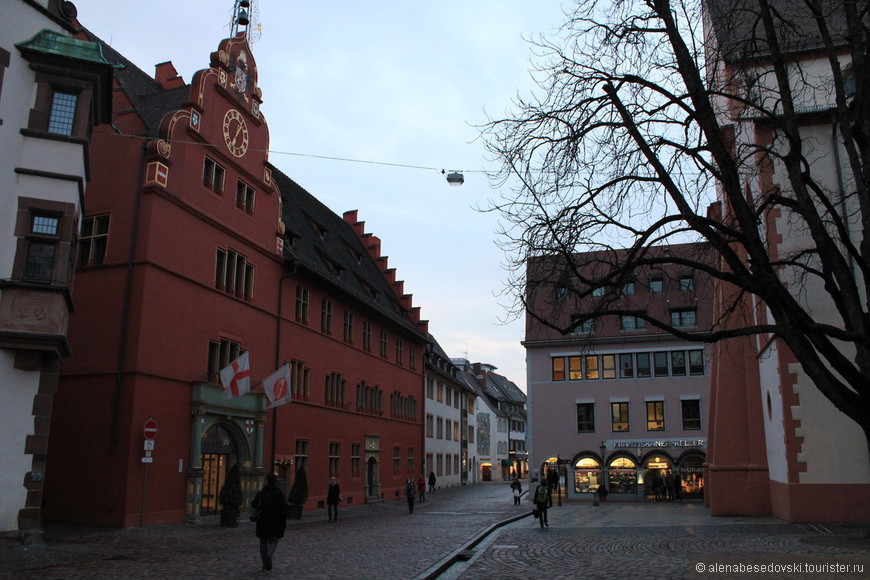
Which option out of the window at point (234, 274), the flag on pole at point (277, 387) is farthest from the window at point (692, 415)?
the window at point (234, 274)

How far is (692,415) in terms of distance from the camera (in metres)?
42.7

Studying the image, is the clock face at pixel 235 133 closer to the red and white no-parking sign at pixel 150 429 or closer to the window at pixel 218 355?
the window at pixel 218 355

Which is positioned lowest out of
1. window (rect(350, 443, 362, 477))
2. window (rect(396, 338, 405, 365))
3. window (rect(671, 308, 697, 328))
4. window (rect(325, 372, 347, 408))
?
window (rect(350, 443, 362, 477))

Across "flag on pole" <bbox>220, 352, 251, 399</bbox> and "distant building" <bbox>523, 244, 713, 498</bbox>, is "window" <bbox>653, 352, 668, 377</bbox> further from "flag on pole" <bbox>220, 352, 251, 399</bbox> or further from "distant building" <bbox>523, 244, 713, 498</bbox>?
"flag on pole" <bbox>220, 352, 251, 399</bbox>

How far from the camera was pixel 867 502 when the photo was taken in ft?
61.1

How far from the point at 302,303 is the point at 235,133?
7.85 metres

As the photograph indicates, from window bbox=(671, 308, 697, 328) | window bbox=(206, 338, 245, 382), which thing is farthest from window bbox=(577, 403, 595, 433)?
window bbox=(206, 338, 245, 382)

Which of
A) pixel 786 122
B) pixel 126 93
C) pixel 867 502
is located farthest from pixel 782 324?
pixel 126 93

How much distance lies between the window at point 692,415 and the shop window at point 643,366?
2549mm

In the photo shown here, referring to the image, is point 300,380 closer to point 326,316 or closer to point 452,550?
point 326,316

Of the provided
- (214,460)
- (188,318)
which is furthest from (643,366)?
(188,318)

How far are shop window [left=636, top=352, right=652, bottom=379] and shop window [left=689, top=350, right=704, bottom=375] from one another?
236 centimetres

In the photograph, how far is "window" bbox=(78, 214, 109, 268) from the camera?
73.3 ft

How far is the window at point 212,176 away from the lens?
24.9 meters
